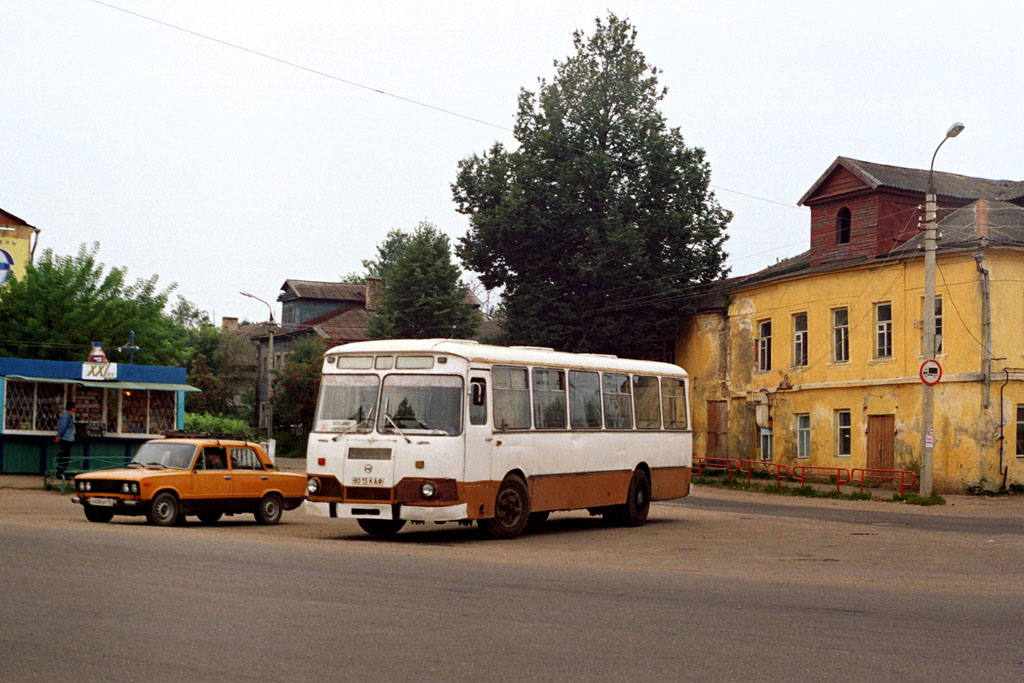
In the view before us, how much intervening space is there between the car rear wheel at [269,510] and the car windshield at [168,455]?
1722 millimetres

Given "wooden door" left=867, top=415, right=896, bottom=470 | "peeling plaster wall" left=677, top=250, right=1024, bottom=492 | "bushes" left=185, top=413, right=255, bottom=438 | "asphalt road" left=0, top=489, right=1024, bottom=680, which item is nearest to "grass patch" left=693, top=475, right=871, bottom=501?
"wooden door" left=867, top=415, right=896, bottom=470

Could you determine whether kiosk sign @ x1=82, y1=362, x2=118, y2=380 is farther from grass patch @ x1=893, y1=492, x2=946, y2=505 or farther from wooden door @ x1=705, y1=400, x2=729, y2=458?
wooden door @ x1=705, y1=400, x2=729, y2=458

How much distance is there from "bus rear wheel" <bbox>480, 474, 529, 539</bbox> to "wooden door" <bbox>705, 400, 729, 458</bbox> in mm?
30082

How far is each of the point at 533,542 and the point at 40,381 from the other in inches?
800

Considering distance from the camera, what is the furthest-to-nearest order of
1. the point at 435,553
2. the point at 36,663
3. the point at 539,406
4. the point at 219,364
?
1. the point at 219,364
2. the point at 539,406
3. the point at 435,553
4. the point at 36,663

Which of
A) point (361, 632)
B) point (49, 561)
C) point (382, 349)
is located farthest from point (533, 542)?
point (361, 632)

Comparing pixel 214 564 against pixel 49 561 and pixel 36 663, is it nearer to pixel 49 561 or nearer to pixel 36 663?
pixel 49 561

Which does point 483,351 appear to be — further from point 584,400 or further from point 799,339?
point 799,339

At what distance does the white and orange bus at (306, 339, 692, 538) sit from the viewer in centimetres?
1747

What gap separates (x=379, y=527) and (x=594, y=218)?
112ft

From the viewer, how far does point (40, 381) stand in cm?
3356

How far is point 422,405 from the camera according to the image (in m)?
17.8

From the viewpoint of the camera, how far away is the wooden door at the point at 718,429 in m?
48.3

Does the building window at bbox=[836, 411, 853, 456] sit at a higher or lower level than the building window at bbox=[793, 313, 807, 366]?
lower
